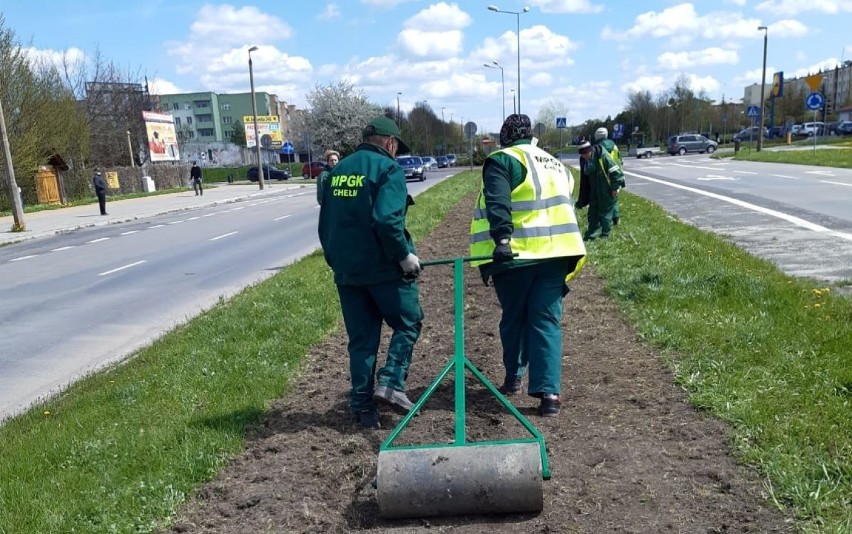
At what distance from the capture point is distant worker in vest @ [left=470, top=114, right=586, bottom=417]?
4160mm

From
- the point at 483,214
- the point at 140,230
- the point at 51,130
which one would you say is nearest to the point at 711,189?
the point at 140,230

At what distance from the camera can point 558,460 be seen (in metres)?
3.63

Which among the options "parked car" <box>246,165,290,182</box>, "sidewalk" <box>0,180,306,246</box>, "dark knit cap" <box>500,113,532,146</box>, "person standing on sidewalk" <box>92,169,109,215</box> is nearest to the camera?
"dark knit cap" <box>500,113,532,146</box>

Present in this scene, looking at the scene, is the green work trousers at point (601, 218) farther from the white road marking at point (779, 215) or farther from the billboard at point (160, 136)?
the billboard at point (160, 136)

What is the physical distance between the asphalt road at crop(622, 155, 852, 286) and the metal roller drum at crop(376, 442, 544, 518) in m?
5.59

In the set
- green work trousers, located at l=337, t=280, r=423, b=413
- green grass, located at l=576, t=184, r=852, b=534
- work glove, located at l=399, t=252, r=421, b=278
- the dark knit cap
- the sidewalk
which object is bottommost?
the sidewalk

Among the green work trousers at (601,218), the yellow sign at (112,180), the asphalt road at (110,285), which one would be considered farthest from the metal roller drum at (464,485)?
the yellow sign at (112,180)

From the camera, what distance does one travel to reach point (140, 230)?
66.9 feet

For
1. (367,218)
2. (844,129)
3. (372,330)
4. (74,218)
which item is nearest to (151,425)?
(372,330)

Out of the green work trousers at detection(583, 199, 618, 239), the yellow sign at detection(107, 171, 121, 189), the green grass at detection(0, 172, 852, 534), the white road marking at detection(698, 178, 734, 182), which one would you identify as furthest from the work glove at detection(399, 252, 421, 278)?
the yellow sign at detection(107, 171, 121, 189)

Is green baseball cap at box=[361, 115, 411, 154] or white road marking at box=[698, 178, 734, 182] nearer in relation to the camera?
green baseball cap at box=[361, 115, 411, 154]

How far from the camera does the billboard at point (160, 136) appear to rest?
147 feet

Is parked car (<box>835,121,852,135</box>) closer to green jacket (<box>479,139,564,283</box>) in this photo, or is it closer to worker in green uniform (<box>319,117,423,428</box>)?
green jacket (<box>479,139,564,283</box>)

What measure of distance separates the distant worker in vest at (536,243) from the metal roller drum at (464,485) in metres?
1.08
